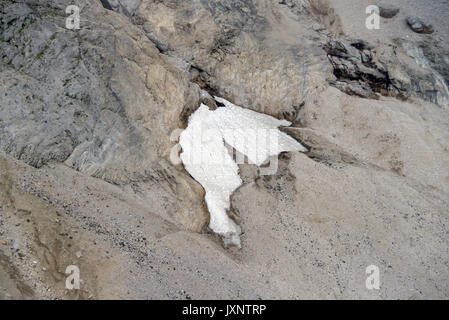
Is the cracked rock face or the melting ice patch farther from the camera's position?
the melting ice patch

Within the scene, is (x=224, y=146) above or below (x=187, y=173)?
above

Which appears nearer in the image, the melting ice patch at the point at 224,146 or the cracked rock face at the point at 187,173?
the cracked rock face at the point at 187,173

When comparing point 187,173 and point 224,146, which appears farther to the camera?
point 224,146
